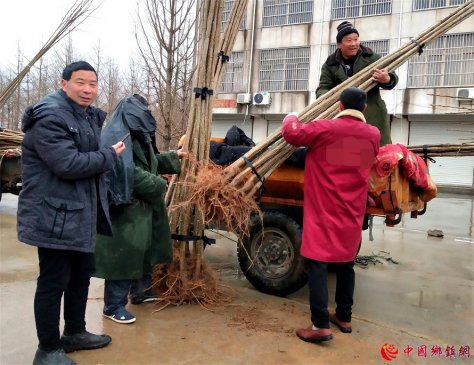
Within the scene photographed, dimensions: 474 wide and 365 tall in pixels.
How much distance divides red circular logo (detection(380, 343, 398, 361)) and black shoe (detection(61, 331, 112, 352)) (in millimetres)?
1705

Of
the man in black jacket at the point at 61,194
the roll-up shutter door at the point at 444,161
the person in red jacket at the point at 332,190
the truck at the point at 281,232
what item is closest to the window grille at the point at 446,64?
the roll-up shutter door at the point at 444,161

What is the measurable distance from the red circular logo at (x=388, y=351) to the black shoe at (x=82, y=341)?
5.59 feet

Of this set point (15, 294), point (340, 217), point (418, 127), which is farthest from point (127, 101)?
point (418, 127)

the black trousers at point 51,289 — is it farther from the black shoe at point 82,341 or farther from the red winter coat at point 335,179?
the red winter coat at point 335,179

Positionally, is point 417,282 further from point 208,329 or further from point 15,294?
point 15,294

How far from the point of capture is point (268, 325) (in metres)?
3.06

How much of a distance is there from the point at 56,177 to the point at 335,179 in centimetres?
164

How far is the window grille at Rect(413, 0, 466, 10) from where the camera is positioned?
1720 cm

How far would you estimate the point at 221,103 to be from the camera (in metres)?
20.8

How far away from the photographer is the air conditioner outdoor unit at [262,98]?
1973 cm

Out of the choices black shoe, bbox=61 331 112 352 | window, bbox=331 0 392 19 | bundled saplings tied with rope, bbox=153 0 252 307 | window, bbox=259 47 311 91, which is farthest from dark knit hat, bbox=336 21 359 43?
window, bbox=331 0 392 19

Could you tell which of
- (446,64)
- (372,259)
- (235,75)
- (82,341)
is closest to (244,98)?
(235,75)

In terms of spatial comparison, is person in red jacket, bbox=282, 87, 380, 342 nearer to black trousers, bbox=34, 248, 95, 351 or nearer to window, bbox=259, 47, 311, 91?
black trousers, bbox=34, 248, 95, 351

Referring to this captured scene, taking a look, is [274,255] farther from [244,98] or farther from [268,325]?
[244,98]
